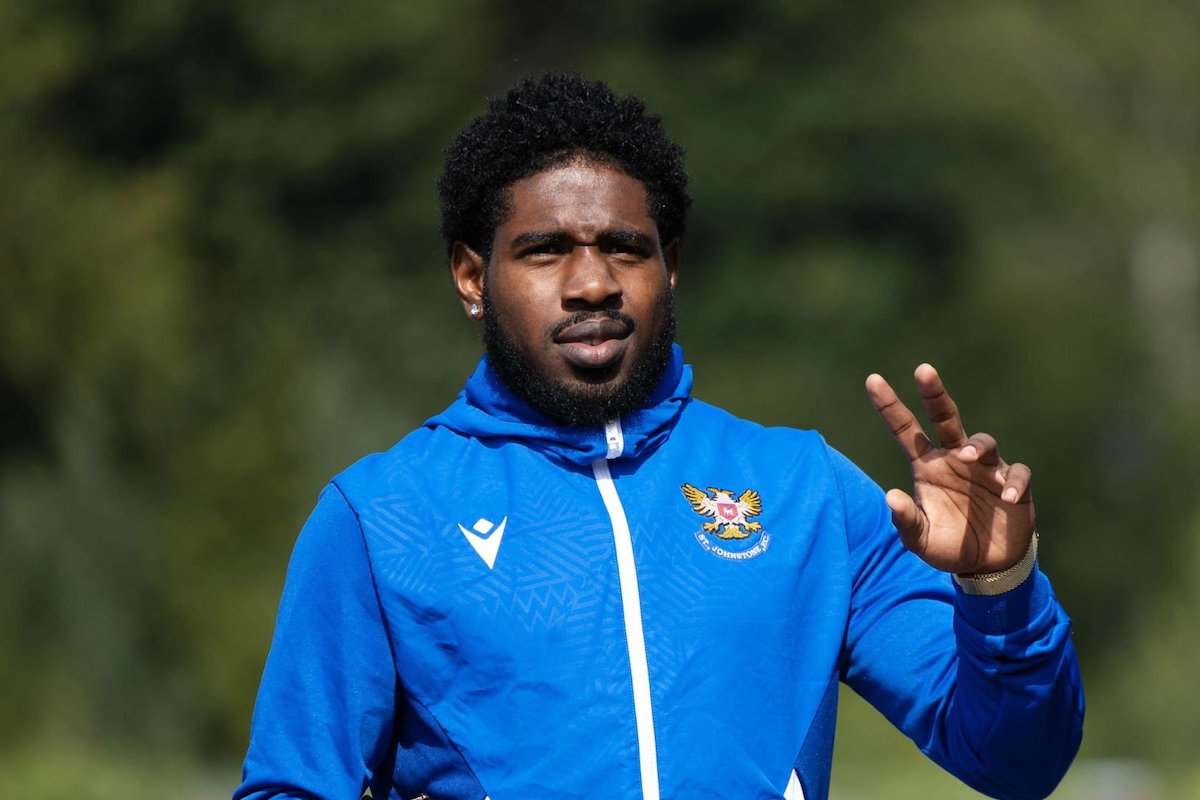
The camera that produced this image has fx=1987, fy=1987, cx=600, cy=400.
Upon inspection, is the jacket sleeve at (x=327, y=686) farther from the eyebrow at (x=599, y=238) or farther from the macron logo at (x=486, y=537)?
the eyebrow at (x=599, y=238)

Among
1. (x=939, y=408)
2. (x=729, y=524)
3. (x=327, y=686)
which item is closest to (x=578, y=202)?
(x=729, y=524)

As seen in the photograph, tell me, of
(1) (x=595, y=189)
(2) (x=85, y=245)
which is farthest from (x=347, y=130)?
(1) (x=595, y=189)

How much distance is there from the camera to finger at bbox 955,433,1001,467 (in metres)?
Result: 2.71

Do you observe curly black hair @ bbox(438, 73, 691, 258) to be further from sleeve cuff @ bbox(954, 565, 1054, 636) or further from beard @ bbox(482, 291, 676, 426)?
sleeve cuff @ bbox(954, 565, 1054, 636)

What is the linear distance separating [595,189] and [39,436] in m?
12.5

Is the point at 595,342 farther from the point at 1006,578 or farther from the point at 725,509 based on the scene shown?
the point at 1006,578

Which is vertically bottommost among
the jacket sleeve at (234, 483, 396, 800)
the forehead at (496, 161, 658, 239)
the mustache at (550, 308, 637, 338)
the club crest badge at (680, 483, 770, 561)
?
the jacket sleeve at (234, 483, 396, 800)

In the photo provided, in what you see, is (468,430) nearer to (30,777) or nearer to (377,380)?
(30,777)

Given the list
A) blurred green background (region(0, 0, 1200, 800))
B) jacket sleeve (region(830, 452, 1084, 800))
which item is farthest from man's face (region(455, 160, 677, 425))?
blurred green background (region(0, 0, 1200, 800))

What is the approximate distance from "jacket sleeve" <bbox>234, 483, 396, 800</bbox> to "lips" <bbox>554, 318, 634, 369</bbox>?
423mm

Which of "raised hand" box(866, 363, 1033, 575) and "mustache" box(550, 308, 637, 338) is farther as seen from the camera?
"mustache" box(550, 308, 637, 338)

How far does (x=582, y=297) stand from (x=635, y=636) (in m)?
0.54

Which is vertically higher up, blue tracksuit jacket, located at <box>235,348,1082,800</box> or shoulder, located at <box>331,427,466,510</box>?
shoulder, located at <box>331,427,466,510</box>

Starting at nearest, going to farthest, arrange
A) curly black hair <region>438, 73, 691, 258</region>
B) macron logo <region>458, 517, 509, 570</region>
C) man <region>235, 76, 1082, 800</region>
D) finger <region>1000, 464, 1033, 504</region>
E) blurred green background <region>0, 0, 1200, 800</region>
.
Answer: finger <region>1000, 464, 1033, 504</region> → man <region>235, 76, 1082, 800</region> → macron logo <region>458, 517, 509, 570</region> → curly black hair <region>438, 73, 691, 258</region> → blurred green background <region>0, 0, 1200, 800</region>
